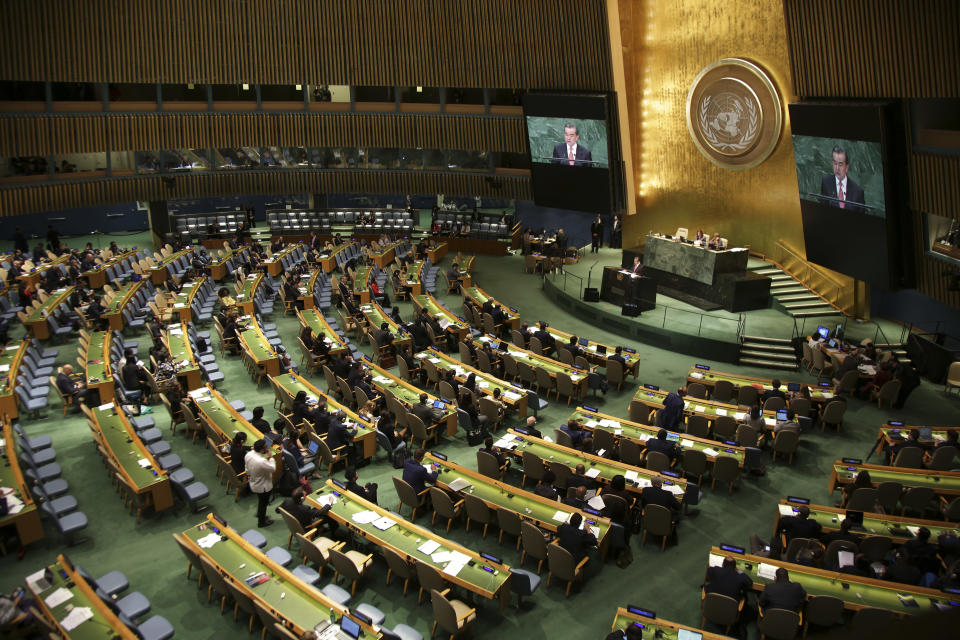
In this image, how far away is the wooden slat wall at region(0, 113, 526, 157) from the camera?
1013 inches

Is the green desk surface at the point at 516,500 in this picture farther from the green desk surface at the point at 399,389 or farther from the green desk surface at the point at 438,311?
the green desk surface at the point at 438,311

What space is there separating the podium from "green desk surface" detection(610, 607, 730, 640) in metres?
13.4

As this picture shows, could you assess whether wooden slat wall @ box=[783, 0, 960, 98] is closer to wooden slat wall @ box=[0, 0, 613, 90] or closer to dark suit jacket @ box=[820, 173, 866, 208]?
dark suit jacket @ box=[820, 173, 866, 208]

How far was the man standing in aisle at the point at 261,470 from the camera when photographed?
35.1 ft

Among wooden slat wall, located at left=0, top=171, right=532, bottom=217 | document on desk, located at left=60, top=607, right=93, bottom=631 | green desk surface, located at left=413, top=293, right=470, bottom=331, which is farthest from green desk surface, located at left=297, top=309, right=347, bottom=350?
wooden slat wall, located at left=0, top=171, right=532, bottom=217

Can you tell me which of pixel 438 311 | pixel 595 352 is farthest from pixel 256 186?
pixel 595 352

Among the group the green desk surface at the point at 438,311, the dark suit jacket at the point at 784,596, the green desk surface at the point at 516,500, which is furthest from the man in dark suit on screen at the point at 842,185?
the dark suit jacket at the point at 784,596

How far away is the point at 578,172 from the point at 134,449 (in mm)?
17329

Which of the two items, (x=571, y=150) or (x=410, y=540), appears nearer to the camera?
(x=410, y=540)

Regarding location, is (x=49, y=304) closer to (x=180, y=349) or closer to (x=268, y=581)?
(x=180, y=349)

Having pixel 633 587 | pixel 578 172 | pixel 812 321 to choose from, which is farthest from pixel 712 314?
pixel 633 587

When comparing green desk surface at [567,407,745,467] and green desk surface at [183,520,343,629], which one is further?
green desk surface at [567,407,745,467]

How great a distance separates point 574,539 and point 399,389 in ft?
21.0

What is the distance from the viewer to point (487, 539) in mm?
10906
